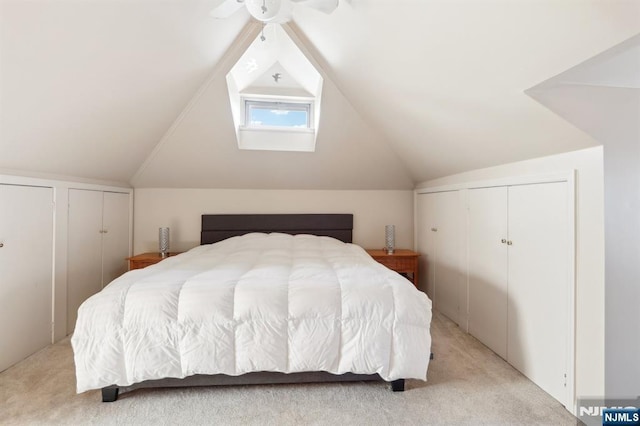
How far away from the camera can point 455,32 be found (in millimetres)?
1530

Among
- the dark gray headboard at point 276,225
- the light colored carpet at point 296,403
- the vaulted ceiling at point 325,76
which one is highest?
the vaulted ceiling at point 325,76

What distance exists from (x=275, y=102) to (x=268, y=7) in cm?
212

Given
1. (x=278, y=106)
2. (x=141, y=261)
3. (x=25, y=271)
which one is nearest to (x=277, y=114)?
(x=278, y=106)

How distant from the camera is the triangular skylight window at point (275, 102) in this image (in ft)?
10.4

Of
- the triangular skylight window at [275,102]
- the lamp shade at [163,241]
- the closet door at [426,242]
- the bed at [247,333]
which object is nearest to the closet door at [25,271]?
the bed at [247,333]

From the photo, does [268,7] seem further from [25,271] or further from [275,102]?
[25,271]

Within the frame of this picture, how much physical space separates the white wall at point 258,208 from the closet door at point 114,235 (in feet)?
0.61

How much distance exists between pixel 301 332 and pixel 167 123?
2.53m

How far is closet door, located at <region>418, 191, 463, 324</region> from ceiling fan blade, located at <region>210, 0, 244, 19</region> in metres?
2.48

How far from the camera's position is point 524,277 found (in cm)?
206

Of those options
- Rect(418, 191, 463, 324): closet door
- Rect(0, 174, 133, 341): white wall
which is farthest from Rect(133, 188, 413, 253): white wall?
Rect(0, 174, 133, 341): white wall

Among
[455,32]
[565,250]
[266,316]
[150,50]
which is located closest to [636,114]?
[565,250]

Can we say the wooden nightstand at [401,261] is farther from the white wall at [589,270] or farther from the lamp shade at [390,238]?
the white wall at [589,270]

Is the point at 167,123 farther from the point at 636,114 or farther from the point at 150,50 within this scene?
the point at 636,114
